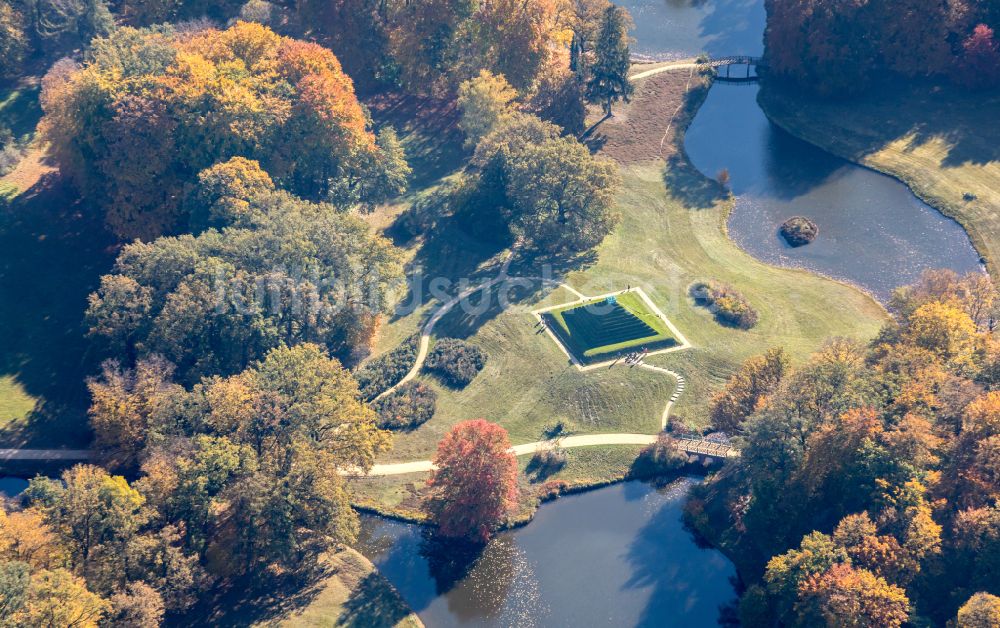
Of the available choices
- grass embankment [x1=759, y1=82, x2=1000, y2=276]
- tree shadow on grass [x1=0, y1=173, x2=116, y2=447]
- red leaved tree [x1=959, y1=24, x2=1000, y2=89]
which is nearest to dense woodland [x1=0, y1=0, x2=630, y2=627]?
tree shadow on grass [x1=0, y1=173, x2=116, y2=447]

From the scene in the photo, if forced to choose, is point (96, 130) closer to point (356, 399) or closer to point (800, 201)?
point (356, 399)

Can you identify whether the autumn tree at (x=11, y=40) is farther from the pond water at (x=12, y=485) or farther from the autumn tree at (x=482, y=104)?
the pond water at (x=12, y=485)

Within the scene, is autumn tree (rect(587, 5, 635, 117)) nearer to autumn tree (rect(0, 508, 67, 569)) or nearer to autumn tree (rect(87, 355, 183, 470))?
autumn tree (rect(87, 355, 183, 470))

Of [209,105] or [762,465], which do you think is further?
[209,105]

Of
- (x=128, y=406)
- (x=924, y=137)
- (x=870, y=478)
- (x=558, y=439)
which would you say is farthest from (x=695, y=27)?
(x=128, y=406)

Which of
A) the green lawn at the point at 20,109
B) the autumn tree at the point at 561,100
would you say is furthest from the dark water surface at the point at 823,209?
the green lawn at the point at 20,109

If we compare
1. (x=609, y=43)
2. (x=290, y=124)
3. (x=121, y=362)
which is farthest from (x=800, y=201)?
(x=121, y=362)
